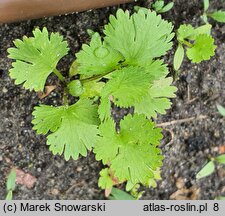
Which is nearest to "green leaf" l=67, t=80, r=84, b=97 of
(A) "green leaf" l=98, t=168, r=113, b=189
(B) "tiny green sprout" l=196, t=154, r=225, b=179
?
(A) "green leaf" l=98, t=168, r=113, b=189

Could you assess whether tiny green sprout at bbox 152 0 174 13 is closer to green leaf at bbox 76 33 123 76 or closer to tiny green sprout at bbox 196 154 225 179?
green leaf at bbox 76 33 123 76

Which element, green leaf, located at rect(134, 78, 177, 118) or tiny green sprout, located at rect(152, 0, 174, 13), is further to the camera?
tiny green sprout, located at rect(152, 0, 174, 13)

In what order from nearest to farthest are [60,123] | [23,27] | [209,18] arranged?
1. [60,123]
2. [23,27]
3. [209,18]

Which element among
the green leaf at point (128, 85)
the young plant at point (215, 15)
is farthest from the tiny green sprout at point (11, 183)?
the young plant at point (215, 15)

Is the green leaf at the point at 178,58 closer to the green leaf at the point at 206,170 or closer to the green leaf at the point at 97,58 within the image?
the green leaf at the point at 97,58

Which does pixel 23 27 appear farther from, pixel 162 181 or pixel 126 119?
pixel 162 181

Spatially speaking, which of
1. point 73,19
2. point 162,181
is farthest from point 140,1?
point 162,181
